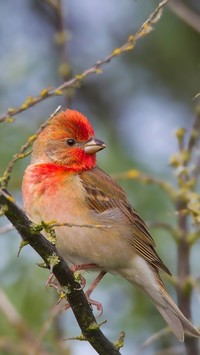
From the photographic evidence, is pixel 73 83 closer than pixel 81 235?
Yes

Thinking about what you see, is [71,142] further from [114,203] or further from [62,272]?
[62,272]

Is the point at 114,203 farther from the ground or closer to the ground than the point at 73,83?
closer to the ground

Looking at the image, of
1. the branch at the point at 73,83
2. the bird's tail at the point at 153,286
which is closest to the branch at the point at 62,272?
the branch at the point at 73,83

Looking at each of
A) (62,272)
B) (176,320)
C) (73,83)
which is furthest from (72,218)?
(73,83)

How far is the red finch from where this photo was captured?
5086 millimetres

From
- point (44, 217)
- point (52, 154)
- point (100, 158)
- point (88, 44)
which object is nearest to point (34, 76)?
point (88, 44)

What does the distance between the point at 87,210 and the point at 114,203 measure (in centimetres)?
32

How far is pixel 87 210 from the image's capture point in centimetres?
524

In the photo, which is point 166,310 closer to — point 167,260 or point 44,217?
point 44,217

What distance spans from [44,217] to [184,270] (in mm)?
1051

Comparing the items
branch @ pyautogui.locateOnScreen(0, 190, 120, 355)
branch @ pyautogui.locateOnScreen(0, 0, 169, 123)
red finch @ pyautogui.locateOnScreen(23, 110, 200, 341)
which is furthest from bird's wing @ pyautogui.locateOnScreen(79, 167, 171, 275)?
branch @ pyautogui.locateOnScreen(0, 0, 169, 123)

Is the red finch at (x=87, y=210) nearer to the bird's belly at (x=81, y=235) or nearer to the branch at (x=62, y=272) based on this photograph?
the bird's belly at (x=81, y=235)

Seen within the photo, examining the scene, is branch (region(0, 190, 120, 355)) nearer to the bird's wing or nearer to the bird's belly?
the bird's belly

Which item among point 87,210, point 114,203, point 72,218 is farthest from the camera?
point 114,203
